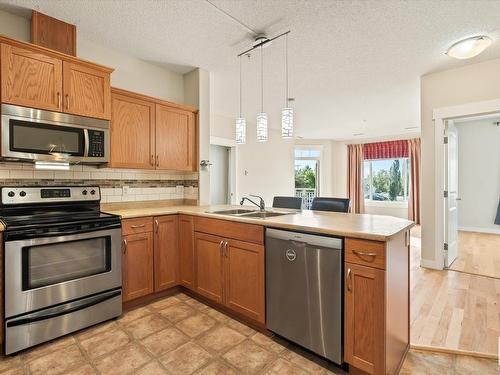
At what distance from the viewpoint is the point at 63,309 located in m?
1.94

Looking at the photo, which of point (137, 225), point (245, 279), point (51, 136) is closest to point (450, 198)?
point (245, 279)

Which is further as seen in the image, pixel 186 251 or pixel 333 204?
pixel 333 204

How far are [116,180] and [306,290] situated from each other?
2.26m

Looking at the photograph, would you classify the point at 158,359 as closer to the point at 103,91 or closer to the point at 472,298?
the point at 103,91

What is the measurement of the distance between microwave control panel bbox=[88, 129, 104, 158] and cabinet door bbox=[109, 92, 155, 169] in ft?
0.52

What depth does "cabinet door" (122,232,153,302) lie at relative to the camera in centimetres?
237

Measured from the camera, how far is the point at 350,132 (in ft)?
23.1

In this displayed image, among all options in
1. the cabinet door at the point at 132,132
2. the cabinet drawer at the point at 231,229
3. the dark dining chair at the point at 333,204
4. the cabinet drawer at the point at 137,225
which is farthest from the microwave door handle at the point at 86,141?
the dark dining chair at the point at 333,204

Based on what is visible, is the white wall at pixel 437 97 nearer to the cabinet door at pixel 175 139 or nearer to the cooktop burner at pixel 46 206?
the cabinet door at pixel 175 139

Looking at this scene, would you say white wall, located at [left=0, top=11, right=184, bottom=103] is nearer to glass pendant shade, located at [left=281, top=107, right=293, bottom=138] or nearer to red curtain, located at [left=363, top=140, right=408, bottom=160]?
glass pendant shade, located at [left=281, top=107, right=293, bottom=138]

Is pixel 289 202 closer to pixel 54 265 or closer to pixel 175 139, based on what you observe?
pixel 175 139

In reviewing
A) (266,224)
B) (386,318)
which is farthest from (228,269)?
(386,318)

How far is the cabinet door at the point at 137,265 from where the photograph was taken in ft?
7.77

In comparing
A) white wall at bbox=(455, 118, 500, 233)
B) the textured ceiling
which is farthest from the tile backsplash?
white wall at bbox=(455, 118, 500, 233)
